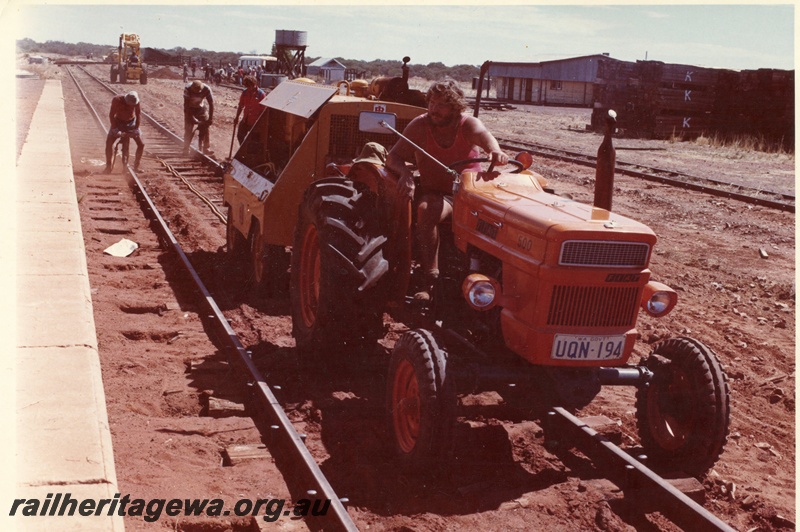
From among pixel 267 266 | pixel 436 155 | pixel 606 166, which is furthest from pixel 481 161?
pixel 267 266

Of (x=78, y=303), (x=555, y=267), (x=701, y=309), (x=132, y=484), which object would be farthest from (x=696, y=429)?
(x=78, y=303)

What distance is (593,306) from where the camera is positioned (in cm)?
523

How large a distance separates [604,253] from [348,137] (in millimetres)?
3896

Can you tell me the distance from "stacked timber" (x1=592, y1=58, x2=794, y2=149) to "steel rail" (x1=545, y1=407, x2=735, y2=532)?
1021 inches

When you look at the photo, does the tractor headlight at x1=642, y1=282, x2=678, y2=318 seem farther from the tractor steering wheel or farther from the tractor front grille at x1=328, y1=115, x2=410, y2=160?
the tractor front grille at x1=328, y1=115, x2=410, y2=160

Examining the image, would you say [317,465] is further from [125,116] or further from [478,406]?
[125,116]

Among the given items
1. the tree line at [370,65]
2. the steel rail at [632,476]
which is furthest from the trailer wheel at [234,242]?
the tree line at [370,65]

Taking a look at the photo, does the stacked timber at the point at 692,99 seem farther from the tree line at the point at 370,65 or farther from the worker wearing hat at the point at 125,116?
the tree line at the point at 370,65

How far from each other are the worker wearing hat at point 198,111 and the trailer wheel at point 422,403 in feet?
46.2

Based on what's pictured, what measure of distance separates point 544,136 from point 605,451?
28.0 metres

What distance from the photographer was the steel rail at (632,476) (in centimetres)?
478

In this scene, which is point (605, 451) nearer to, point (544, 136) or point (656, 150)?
point (656, 150)

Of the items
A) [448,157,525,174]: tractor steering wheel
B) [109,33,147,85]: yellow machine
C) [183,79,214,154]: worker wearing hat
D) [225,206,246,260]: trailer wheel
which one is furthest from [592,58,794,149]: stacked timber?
[109,33,147,85]: yellow machine

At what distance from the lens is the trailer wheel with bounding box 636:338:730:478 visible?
17.4 feet
